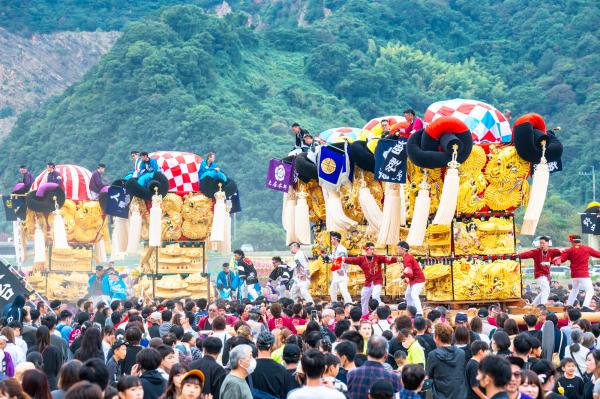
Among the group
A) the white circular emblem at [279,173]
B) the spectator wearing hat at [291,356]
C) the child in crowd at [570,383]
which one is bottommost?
the child in crowd at [570,383]

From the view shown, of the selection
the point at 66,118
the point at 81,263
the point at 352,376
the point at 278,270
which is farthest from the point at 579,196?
the point at 352,376

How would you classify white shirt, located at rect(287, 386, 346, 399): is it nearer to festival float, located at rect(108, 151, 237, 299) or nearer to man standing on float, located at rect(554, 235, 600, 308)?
man standing on float, located at rect(554, 235, 600, 308)

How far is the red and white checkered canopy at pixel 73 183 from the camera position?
36.0 meters

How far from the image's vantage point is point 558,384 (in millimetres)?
12703

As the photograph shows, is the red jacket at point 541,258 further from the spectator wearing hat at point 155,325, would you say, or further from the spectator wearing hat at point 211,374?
the spectator wearing hat at point 211,374

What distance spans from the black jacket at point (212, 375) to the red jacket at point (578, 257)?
38.3ft

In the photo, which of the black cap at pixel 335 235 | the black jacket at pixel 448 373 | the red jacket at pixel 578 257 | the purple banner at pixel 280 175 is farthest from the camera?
the purple banner at pixel 280 175

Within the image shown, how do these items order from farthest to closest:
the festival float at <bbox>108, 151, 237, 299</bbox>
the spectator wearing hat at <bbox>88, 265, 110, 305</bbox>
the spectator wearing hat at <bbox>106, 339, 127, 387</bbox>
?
the spectator wearing hat at <bbox>88, 265, 110, 305</bbox> → the festival float at <bbox>108, 151, 237, 299</bbox> → the spectator wearing hat at <bbox>106, 339, 127, 387</bbox>

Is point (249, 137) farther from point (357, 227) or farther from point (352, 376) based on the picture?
point (352, 376)

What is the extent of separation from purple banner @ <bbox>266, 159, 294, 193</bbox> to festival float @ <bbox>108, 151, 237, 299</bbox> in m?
Answer: 3.25

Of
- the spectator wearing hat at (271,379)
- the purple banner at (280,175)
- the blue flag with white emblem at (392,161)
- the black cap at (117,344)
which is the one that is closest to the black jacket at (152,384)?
the spectator wearing hat at (271,379)

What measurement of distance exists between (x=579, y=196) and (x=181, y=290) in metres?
48.1

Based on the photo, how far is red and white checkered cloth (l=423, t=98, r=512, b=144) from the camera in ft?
80.2

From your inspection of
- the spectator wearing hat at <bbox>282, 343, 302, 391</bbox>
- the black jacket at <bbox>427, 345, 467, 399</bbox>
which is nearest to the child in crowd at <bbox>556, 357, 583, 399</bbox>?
the black jacket at <bbox>427, 345, 467, 399</bbox>
